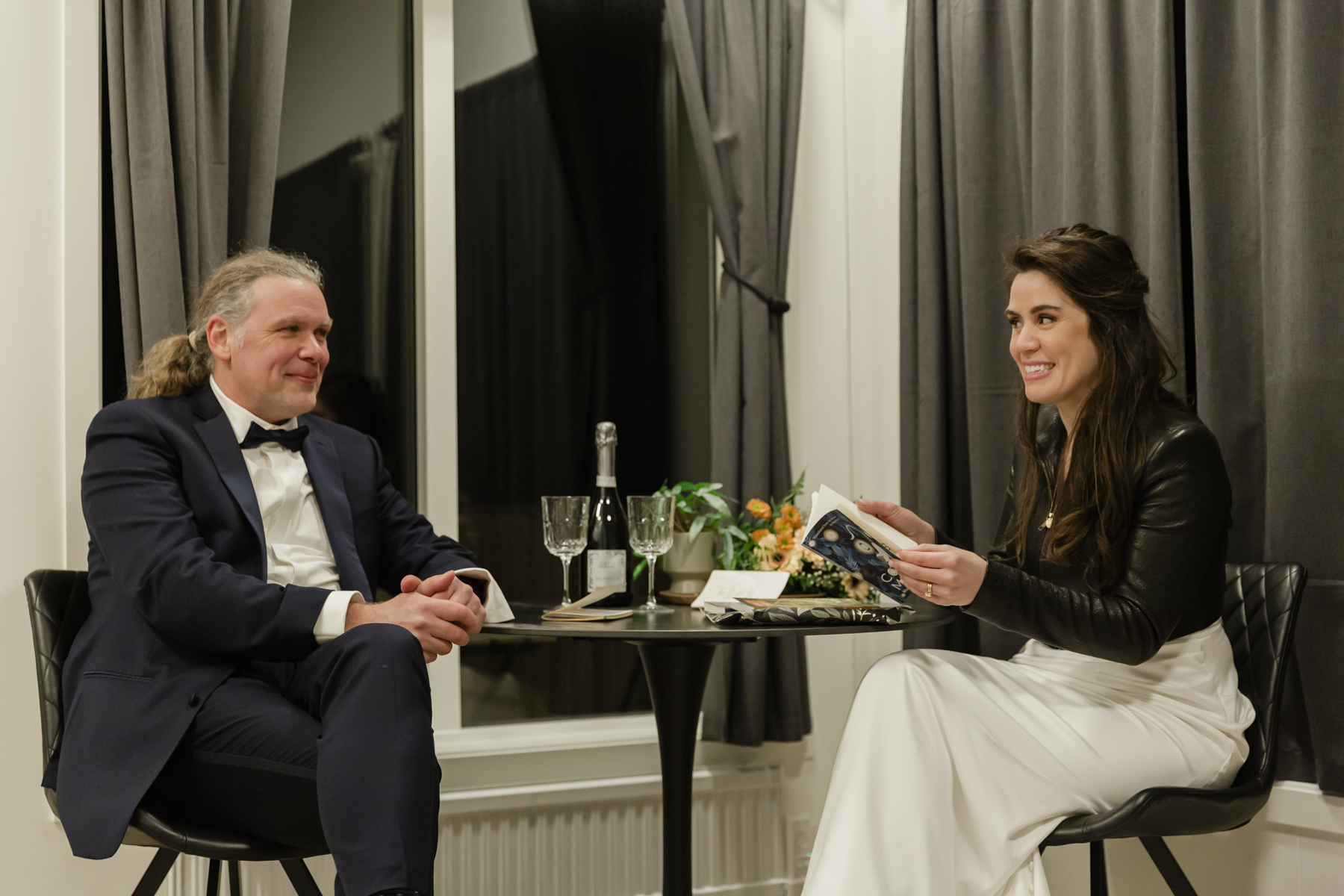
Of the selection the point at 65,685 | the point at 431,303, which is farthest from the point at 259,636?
the point at 431,303

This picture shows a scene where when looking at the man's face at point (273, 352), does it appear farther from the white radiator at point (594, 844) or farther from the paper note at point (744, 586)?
the white radiator at point (594, 844)

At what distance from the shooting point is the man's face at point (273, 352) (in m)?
2.01

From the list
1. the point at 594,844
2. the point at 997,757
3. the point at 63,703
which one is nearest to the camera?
the point at 997,757

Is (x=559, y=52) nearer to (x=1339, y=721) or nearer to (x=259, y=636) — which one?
(x=259, y=636)

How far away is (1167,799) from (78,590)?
6.08 feet

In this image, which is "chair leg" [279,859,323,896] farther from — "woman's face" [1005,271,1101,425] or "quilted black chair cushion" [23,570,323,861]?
"woman's face" [1005,271,1101,425]

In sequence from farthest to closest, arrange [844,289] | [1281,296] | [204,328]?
[844,289] → [204,328] → [1281,296]

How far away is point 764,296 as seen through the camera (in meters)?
3.00

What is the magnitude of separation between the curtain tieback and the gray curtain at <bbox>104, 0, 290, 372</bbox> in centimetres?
120

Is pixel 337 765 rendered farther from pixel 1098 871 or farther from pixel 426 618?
pixel 1098 871

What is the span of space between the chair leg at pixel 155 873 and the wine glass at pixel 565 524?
82cm

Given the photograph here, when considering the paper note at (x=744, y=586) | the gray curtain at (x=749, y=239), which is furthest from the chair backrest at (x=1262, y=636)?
the gray curtain at (x=749, y=239)

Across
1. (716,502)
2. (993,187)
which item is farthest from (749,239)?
(716,502)

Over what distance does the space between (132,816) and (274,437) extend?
0.69 metres
